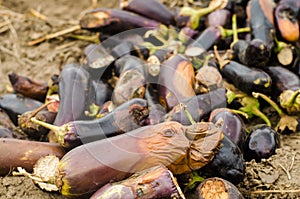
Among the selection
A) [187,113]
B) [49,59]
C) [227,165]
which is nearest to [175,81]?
[187,113]

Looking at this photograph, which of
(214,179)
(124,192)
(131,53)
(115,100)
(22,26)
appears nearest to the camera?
(124,192)

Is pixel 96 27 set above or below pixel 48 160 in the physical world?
above

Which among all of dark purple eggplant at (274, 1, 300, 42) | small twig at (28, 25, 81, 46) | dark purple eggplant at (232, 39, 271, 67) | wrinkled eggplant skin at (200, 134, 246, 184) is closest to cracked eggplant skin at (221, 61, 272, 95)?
dark purple eggplant at (232, 39, 271, 67)

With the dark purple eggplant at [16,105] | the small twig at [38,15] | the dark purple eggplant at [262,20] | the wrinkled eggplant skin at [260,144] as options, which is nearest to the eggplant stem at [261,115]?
the wrinkled eggplant skin at [260,144]

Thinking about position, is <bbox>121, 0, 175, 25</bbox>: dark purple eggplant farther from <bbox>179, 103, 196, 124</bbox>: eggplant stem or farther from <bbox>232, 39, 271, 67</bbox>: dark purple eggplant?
<bbox>179, 103, 196, 124</bbox>: eggplant stem

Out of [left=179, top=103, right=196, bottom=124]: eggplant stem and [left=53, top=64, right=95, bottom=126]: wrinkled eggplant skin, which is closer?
[left=179, top=103, right=196, bottom=124]: eggplant stem

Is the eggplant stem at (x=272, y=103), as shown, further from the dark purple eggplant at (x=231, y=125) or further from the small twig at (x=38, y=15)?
the small twig at (x=38, y=15)

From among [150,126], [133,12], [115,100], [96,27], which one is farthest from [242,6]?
[150,126]

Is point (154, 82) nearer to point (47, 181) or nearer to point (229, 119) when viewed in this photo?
point (229, 119)
